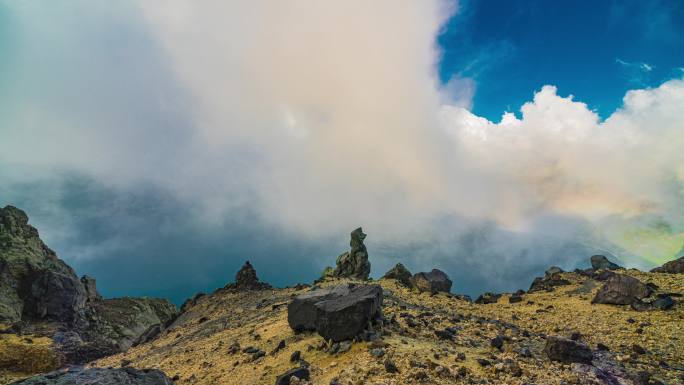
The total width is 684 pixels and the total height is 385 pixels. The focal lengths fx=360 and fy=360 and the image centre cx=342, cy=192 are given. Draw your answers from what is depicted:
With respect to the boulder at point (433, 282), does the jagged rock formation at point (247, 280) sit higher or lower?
higher

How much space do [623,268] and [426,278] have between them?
2204 centimetres

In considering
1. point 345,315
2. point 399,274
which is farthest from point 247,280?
point 345,315

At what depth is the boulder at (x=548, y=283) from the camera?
40.3 metres

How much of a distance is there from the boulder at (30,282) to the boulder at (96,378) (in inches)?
2252

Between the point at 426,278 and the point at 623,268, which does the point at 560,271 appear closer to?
the point at 623,268

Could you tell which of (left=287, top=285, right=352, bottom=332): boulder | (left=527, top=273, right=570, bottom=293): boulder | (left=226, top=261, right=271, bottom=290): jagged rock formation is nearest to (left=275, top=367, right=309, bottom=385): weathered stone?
(left=287, top=285, right=352, bottom=332): boulder

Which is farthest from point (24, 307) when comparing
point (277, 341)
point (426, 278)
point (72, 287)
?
point (426, 278)

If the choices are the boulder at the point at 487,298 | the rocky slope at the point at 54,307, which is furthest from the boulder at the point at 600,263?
the rocky slope at the point at 54,307

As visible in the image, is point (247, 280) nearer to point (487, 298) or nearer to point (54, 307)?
point (54, 307)

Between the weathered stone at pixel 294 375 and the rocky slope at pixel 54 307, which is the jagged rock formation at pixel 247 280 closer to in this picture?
the rocky slope at pixel 54 307

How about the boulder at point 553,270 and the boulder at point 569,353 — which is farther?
the boulder at point 553,270

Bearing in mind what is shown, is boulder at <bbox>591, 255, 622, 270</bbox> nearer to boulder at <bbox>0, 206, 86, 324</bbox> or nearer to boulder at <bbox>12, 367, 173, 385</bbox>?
boulder at <bbox>12, 367, 173, 385</bbox>

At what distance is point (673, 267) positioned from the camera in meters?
34.8

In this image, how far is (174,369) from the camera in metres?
26.2
